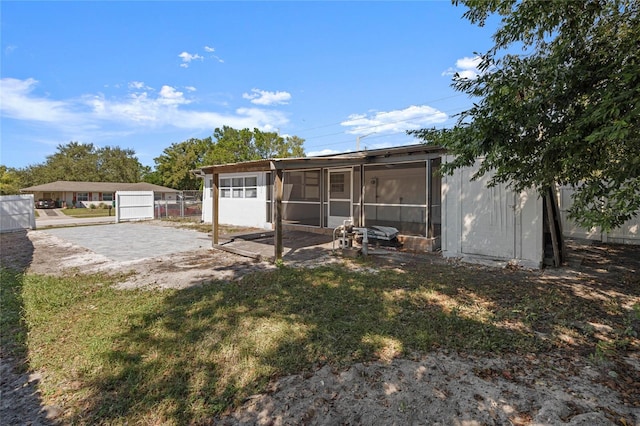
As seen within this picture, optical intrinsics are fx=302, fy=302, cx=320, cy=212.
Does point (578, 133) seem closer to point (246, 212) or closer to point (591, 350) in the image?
point (591, 350)

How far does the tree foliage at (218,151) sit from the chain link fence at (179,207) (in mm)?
11153

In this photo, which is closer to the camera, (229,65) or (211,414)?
(211,414)

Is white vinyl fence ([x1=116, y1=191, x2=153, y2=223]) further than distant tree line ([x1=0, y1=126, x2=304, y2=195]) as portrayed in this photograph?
No

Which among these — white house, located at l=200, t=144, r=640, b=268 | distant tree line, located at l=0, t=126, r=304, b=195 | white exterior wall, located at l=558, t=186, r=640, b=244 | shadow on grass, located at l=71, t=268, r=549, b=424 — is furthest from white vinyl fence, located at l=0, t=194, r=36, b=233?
white exterior wall, located at l=558, t=186, r=640, b=244

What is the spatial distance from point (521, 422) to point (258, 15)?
30.9ft

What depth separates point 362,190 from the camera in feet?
30.6

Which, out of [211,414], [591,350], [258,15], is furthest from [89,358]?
[258,15]

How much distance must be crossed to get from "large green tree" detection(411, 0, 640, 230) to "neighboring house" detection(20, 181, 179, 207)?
36.1 metres

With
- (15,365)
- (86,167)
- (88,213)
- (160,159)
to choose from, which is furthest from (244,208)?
(86,167)

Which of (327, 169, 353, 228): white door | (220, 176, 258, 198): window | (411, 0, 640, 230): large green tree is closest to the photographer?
(411, 0, 640, 230): large green tree

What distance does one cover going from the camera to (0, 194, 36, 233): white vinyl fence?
A: 13.8 metres

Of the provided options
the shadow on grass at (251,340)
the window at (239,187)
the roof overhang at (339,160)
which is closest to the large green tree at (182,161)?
the window at (239,187)

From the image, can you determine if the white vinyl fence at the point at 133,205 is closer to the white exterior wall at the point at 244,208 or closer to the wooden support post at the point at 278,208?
the white exterior wall at the point at 244,208

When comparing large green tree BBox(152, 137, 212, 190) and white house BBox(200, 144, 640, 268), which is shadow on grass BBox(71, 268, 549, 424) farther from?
large green tree BBox(152, 137, 212, 190)
